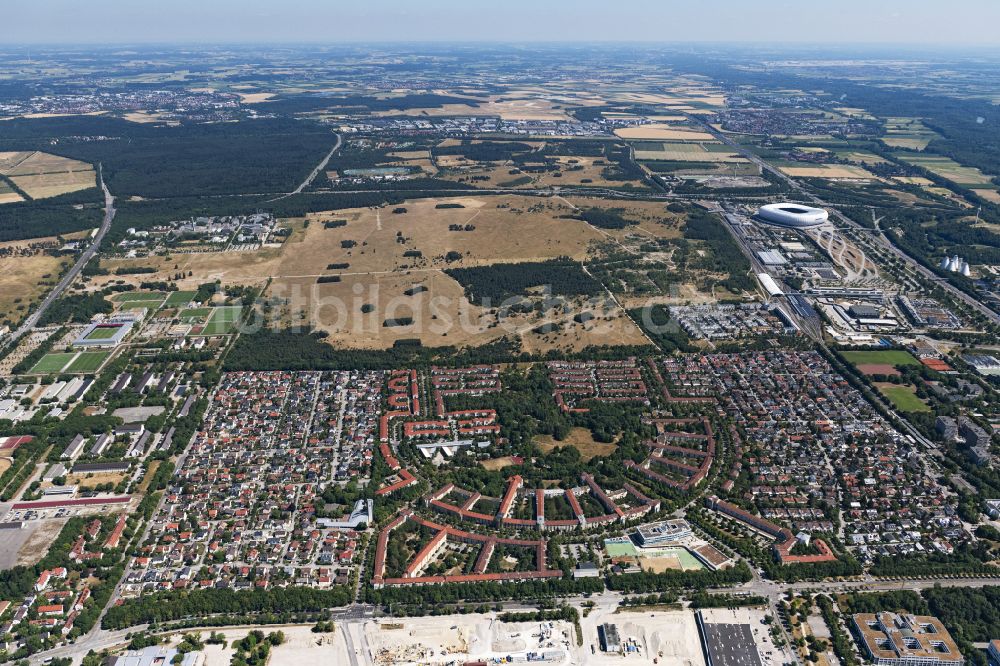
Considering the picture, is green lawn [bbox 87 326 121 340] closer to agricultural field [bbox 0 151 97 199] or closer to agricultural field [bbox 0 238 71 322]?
agricultural field [bbox 0 238 71 322]

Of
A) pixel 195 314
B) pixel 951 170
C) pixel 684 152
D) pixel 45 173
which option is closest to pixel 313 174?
pixel 45 173

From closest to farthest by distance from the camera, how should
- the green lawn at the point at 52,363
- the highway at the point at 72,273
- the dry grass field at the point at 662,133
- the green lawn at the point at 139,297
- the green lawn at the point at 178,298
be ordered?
the green lawn at the point at 52,363, the highway at the point at 72,273, the green lawn at the point at 178,298, the green lawn at the point at 139,297, the dry grass field at the point at 662,133

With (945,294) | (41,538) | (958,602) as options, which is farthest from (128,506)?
(945,294)

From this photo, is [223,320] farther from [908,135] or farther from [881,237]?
[908,135]

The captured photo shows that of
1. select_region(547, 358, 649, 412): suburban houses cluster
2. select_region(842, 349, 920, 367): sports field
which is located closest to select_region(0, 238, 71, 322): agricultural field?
select_region(547, 358, 649, 412): suburban houses cluster

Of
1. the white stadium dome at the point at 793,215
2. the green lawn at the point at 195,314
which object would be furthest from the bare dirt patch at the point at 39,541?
the white stadium dome at the point at 793,215

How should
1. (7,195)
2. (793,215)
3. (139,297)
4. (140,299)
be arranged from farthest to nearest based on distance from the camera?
(7,195), (793,215), (139,297), (140,299)

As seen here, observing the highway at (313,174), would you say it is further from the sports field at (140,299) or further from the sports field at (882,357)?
the sports field at (882,357)
